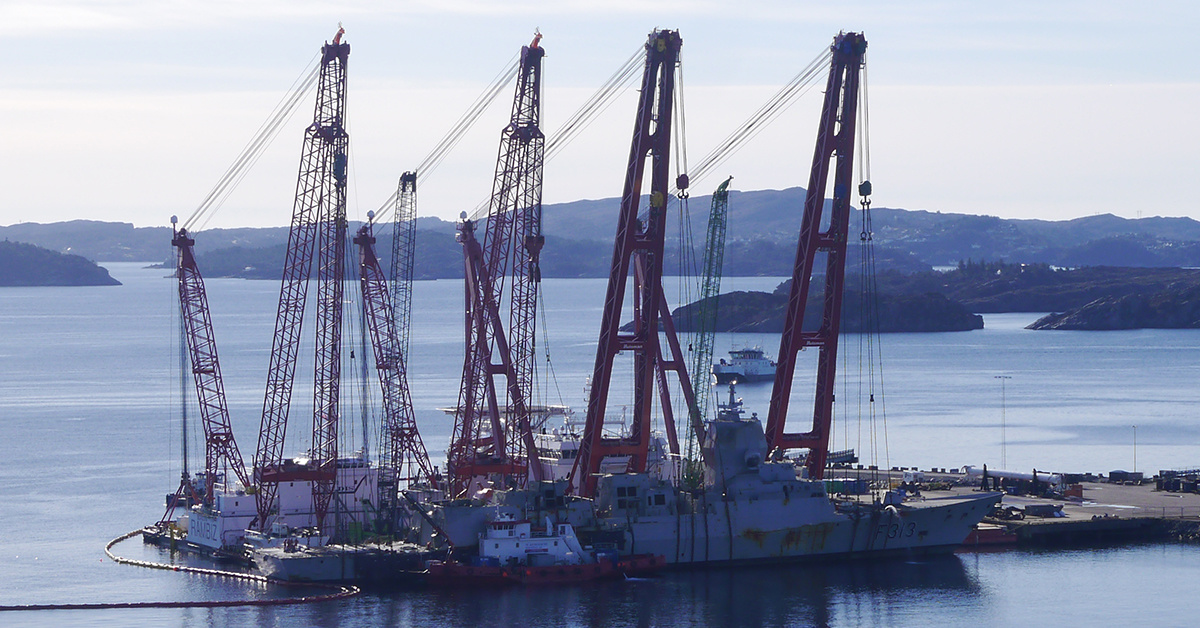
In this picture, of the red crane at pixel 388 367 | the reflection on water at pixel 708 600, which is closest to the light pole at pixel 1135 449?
the reflection on water at pixel 708 600

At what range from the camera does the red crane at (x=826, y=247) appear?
231 ft

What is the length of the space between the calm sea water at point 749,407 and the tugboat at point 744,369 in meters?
4.15

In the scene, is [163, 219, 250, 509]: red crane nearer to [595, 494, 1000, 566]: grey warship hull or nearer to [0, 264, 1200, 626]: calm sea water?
[0, 264, 1200, 626]: calm sea water

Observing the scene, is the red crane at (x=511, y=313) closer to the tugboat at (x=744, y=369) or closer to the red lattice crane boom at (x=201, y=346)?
the red lattice crane boom at (x=201, y=346)

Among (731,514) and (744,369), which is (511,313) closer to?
(731,514)

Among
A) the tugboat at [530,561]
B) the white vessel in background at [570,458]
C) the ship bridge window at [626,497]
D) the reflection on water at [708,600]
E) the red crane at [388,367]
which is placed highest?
the red crane at [388,367]

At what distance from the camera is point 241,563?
66125 millimetres

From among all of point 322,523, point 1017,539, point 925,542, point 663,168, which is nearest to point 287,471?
point 322,523

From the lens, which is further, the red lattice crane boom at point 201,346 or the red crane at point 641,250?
the red lattice crane boom at point 201,346

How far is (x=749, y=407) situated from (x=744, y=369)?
99.7 ft

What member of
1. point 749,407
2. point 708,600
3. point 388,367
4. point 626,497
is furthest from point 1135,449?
point 708,600

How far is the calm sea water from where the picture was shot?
5734 cm

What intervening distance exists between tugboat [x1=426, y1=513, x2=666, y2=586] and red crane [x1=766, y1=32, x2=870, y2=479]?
11118 mm

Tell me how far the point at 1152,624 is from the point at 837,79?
26193mm
